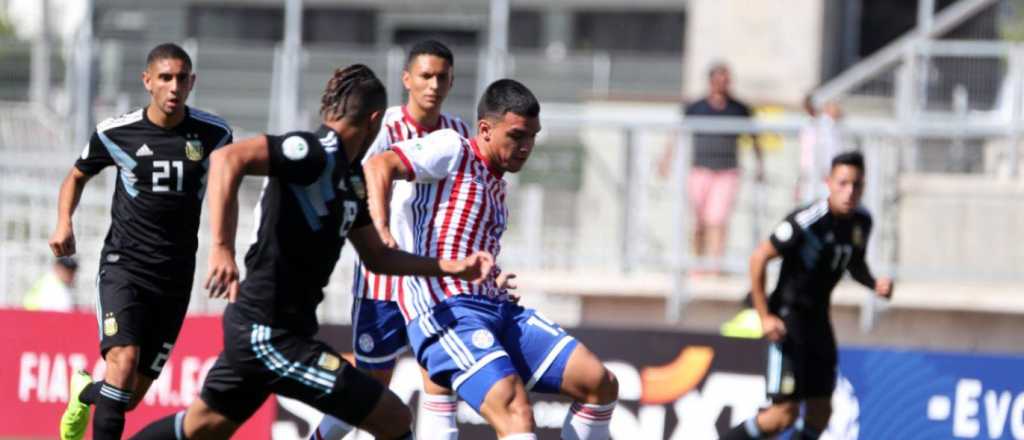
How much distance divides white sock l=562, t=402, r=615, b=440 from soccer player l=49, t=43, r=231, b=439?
2274 mm

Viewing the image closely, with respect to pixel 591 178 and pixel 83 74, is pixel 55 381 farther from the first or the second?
pixel 83 74

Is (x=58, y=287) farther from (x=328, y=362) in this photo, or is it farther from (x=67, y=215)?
(x=328, y=362)

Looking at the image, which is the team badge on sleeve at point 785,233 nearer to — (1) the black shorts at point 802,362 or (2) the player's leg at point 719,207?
(1) the black shorts at point 802,362

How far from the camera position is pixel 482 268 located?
278 inches

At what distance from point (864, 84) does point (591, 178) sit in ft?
13.3

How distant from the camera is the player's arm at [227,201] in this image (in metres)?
6.54

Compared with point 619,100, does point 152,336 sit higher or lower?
lower

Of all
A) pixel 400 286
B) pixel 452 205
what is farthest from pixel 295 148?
pixel 400 286

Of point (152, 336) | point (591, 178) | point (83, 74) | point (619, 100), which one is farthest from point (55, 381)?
point (619, 100)

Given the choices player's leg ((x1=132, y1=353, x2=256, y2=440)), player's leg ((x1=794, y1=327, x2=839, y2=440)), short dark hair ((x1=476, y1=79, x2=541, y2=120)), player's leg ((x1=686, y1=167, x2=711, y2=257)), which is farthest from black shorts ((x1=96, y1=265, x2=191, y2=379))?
player's leg ((x1=686, y1=167, x2=711, y2=257))

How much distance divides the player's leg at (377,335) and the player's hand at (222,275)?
2.00m

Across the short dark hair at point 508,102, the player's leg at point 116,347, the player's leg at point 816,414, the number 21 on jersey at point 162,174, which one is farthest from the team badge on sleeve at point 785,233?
the player's leg at point 116,347

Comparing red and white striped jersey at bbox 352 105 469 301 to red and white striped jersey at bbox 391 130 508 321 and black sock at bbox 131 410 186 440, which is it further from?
black sock at bbox 131 410 186 440

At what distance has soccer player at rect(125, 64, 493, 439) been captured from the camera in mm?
6934
